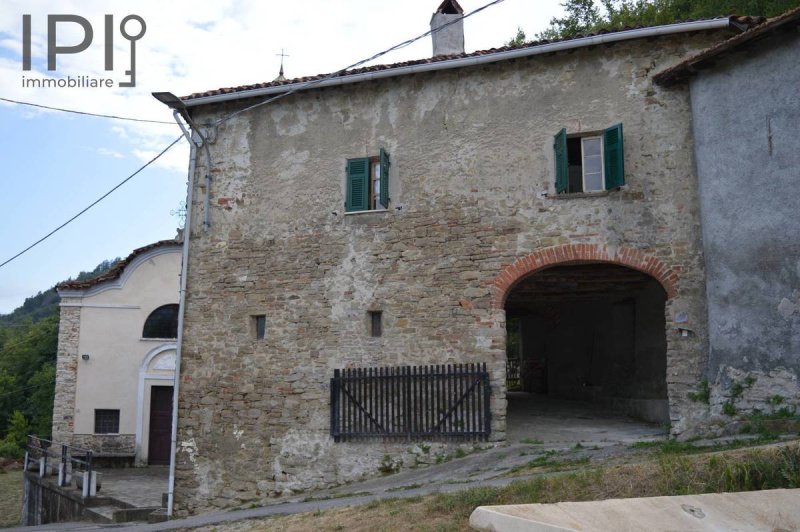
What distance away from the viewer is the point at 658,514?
17.7ft

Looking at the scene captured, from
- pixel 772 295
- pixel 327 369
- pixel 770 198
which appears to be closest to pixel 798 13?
pixel 770 198

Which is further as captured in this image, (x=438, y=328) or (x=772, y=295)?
(x=438, y=328)

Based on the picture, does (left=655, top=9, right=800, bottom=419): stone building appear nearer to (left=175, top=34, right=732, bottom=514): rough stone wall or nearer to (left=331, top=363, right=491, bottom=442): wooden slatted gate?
(left=175, top=34, right=732, bottom=514): rough stone wall

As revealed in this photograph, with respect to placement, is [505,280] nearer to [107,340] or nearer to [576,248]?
[576,248]

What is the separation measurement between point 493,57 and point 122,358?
51.0ft

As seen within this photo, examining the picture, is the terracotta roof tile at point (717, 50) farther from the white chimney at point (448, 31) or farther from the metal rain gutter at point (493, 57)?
the white chimney at point (448, 31)

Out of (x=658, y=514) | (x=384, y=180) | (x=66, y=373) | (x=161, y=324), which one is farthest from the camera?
(x=161, y=324)

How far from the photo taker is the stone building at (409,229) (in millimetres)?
11633

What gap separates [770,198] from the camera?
10336 millimetres

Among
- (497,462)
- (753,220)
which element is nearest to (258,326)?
(497,462)

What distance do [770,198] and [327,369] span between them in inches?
289

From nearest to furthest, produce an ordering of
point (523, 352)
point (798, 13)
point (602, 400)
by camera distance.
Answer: point (798, 13) → point (602, 400) → point (523, 352)

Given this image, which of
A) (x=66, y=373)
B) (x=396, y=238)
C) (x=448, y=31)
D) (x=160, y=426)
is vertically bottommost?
(x=160, y=426)

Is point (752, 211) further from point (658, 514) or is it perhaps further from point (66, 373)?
point (66, 373)
